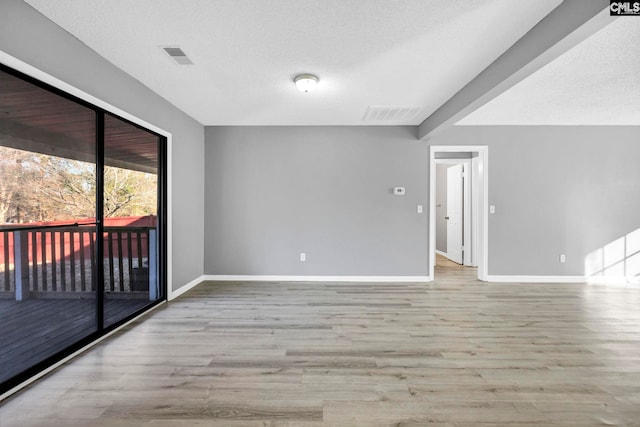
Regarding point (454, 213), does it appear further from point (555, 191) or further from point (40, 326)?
point (40, 326)

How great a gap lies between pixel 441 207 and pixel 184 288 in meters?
6.09

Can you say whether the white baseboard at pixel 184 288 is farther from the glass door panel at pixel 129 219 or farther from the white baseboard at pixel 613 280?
the white baseboard at pixel 613 280

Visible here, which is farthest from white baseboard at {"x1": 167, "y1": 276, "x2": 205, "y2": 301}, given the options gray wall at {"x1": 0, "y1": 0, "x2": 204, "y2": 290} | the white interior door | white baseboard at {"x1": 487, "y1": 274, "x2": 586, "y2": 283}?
the white interior door

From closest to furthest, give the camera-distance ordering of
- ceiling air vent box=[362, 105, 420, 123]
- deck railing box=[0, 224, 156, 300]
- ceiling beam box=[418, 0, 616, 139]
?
ceiling beam box=[418, 0, 616, 139] < deck railing box=[0, 224, 156, 300] < ceiling air vent box=[362, 105, 420, 123]

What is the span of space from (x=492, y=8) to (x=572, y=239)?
4194 millimetres

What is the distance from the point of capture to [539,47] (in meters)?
1.89

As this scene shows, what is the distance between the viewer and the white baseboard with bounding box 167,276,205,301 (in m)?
3.48

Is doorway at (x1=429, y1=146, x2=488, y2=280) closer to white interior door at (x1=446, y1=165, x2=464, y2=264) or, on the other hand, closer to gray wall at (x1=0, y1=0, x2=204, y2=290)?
white interior door at (x1=446, y1=165, x2=464, y2=264)

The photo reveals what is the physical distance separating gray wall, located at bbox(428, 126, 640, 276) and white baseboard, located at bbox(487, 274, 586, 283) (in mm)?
72

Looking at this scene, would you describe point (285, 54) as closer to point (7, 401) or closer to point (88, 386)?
point (88, 386)

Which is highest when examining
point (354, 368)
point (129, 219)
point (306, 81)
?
point (306, 81)

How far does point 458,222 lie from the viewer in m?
6.05

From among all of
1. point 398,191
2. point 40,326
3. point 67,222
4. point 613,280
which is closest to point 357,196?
point 398,191

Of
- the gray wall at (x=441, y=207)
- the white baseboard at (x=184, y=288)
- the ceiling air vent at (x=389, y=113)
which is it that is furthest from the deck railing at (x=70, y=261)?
the gray wall at (x=441, y=207)
